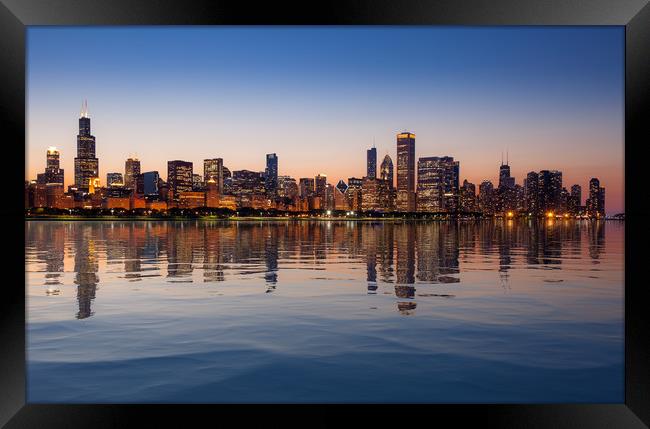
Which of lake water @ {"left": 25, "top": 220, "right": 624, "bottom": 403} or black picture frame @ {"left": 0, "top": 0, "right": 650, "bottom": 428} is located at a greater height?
Result: black picture frame @ {"left": 0, "top": 0, "right": 650, "bottom": 428}

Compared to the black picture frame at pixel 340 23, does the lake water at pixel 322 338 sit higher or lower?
lower

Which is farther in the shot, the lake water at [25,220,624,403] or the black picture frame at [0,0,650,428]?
the lake water at [25,220,624,403]

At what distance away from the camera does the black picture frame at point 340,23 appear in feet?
21.5

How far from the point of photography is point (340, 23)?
7570 millimetres

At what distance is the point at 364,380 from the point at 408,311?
635 cm

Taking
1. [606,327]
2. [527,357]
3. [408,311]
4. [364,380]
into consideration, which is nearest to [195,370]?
[364,380]

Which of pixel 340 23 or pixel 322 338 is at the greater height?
pixel 340 23

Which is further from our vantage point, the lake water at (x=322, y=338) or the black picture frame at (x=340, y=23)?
the lake water at (x=322, y=338)

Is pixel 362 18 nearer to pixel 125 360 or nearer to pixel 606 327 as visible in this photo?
pixel 125 360

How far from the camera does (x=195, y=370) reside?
9359 mm

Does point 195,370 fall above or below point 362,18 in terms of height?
below

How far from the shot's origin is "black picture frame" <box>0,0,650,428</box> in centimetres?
655

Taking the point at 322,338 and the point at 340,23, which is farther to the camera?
the point at 322,338

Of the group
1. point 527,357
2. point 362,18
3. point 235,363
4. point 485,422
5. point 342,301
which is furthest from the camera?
point 342,301
